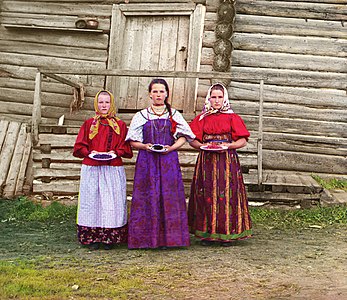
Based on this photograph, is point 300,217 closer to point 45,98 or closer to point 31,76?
point 45,98

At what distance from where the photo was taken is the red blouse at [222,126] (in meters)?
5.18

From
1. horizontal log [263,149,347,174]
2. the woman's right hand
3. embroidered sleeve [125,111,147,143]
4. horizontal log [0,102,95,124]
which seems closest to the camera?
the woman's right hand

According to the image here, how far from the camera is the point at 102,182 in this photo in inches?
200

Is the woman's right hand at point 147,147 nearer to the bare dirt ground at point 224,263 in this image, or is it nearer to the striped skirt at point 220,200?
the striped skirt at point 220,200

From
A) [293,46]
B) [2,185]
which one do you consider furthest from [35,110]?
[293,46]

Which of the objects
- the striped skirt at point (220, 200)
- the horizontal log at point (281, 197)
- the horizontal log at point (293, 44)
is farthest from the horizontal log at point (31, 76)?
the striped skirt at point (220, 200)

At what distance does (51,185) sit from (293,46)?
4.57m

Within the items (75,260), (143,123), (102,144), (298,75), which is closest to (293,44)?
(298,75)

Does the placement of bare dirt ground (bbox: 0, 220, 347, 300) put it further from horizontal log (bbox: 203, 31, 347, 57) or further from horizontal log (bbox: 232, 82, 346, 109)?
horizontal log (bbox: 203, 31, 347, 57)

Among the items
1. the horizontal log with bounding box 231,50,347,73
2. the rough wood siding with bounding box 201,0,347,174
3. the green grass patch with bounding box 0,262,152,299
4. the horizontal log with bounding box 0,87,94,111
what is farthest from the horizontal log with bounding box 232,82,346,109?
the green grass patch with bounding box 0,262,152,299

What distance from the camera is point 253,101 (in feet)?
28.2

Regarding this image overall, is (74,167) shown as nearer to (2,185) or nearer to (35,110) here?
(35,110)

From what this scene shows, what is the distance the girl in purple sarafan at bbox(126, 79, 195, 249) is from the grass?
18 centimetres

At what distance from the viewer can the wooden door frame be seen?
28.0 ft
